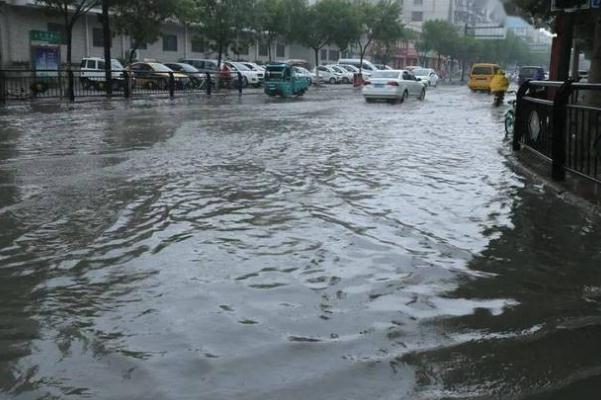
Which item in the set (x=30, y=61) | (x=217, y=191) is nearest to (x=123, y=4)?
(x=30, y=61)

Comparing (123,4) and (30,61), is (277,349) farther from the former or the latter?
(30,61)

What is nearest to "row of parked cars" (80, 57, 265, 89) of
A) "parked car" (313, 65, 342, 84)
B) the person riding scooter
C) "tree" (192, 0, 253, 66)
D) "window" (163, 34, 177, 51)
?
"tree" (192, 0, 253, 66)

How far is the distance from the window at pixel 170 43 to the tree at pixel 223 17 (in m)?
11.3

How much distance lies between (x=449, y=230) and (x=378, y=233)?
724 mm

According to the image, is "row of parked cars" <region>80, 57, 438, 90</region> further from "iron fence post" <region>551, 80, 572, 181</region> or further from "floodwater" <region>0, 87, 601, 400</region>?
"iron fence post" <region>551, 80, 572, 181</region>

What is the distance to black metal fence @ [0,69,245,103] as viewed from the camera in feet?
77.4

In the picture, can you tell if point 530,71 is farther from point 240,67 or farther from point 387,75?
point 387,75

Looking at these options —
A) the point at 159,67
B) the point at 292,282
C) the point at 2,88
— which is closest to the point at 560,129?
the point at 292,282

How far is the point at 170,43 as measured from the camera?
49.2 m

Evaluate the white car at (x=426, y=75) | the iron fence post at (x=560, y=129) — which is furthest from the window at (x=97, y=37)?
the iron fence post at (x=560, y=129)

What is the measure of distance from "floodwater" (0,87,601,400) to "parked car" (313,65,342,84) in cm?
4148

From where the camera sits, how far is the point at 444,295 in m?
4.84

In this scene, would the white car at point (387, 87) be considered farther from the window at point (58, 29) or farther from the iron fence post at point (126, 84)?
the window at point (58, 29)

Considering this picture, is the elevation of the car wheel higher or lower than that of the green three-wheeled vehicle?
lower
